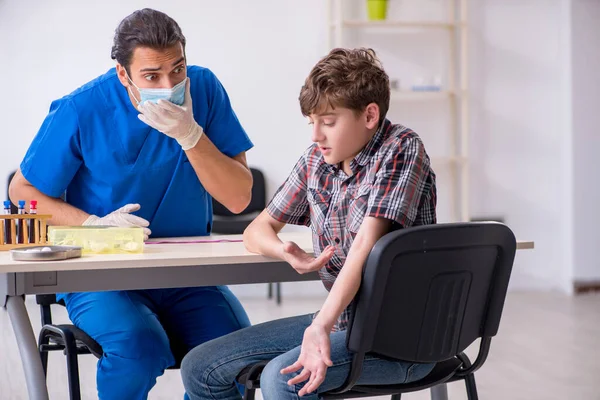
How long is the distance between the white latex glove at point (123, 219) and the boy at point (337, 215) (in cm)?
43

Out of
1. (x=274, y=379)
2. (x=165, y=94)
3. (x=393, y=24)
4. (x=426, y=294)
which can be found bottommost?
(x=274, y=379)

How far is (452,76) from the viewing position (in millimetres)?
4863

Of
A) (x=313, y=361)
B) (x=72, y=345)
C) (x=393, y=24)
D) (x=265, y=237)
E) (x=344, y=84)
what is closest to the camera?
(x=313, y=361)

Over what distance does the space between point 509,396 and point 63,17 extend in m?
3.34

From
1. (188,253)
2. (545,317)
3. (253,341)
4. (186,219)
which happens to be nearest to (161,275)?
(188,253)

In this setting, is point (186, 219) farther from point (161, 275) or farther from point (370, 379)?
point (370, 379)

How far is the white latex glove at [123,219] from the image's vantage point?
1.79 metres

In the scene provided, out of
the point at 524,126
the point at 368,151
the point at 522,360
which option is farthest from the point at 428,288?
the point at 524,126

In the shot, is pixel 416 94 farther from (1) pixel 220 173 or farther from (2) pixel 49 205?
(2) pixel 49 205

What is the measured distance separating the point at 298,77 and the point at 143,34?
120 inches

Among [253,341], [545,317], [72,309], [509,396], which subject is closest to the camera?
[253,341]

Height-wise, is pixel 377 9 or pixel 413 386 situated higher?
pixel 377 9

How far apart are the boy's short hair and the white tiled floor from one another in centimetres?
157

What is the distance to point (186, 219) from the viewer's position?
6.57ft
